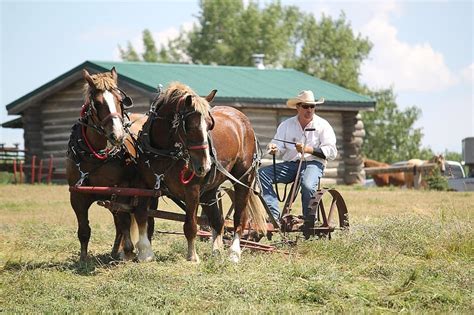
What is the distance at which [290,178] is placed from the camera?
10.8 metres

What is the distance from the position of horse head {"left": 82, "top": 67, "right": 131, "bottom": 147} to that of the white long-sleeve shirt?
8.56 feet

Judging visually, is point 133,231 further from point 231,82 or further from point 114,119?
point 231,82

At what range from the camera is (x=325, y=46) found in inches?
2293

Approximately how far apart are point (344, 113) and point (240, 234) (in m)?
19.7

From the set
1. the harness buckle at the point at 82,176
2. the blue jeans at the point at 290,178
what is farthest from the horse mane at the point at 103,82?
the blue jeans at the point at 290,178

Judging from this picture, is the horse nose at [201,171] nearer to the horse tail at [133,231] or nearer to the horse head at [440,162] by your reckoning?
the horse tail at [133,231]

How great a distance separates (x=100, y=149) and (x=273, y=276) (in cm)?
243

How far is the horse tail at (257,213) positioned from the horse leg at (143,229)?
1.50m

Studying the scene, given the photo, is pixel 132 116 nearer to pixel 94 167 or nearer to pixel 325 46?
pixel 94 167

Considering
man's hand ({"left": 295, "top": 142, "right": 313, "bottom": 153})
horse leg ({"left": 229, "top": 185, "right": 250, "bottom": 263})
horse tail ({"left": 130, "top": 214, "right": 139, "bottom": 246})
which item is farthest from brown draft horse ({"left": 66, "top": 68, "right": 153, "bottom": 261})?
man's hand ({"left": 295, "top": 142, "right": 313, "bottom": 153})

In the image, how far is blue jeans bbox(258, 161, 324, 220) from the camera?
1044 cm

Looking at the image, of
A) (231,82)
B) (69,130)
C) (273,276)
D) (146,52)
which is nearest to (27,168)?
(69,130)

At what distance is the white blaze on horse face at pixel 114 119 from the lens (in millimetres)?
8469

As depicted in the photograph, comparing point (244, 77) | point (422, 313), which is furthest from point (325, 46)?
point (422, 313)
